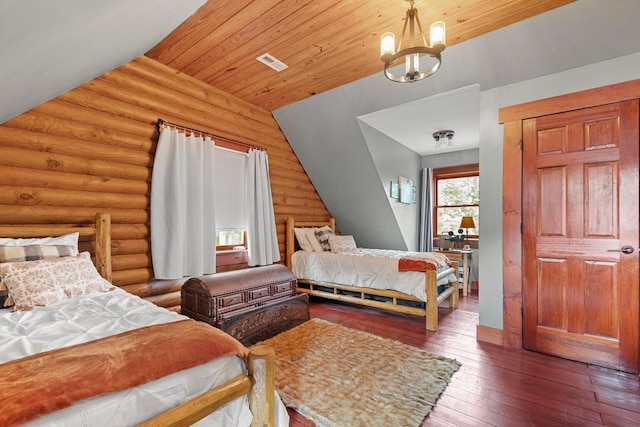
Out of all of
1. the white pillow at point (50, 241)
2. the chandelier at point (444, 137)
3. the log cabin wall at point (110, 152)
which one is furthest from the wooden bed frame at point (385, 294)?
the white pillow at point (50, 241)

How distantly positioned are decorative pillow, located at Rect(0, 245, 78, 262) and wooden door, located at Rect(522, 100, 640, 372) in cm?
372

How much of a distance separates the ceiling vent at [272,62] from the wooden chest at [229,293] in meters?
2.03

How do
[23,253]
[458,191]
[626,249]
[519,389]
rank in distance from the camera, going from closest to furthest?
[23,253], [519,389], [626,249], [458,191]

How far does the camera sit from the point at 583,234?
2461 millimetres

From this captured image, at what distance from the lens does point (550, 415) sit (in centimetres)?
175

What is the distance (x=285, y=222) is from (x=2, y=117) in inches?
122

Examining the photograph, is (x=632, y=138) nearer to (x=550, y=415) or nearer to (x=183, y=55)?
(x=550, y=415)

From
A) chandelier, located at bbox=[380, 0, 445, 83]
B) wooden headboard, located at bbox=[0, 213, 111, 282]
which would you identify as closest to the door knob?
chandelier, located at bbox=[380, 0, 445, 83]

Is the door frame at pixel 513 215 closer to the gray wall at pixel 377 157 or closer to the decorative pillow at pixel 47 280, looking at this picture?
the gray wall at pixel 377 157

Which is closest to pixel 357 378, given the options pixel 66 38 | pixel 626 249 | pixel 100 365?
pixel 100 365

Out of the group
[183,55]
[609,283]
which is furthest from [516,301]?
[183,55]

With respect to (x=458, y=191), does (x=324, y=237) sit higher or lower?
lower

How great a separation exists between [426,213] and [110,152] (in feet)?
16.4

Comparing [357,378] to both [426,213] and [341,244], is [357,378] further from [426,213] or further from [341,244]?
[426,213]
